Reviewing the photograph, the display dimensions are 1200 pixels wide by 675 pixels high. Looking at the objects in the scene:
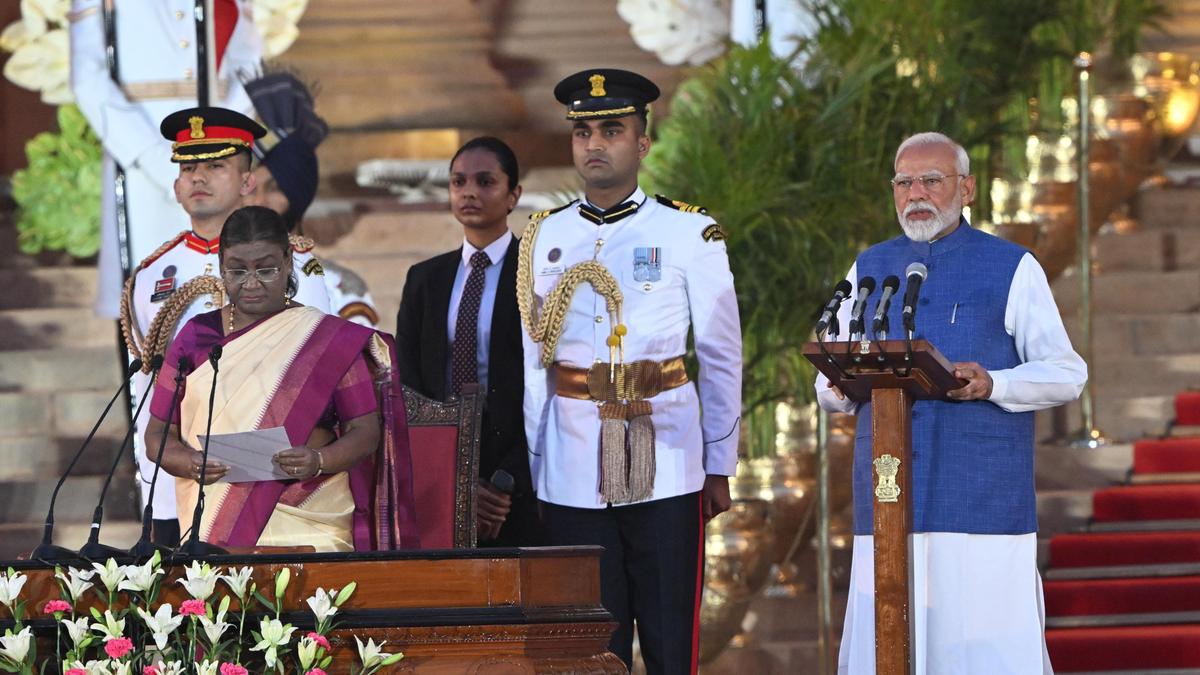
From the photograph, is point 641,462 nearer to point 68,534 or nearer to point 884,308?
point 884,308

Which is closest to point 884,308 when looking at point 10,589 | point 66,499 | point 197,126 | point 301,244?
point 10,589

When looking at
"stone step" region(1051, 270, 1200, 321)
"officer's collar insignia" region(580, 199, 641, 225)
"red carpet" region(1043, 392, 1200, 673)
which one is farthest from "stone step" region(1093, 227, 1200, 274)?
"officer's collar insignia" region(580, 199, 641, 225)

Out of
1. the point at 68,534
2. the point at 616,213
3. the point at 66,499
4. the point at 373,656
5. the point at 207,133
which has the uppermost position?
the point at 207,133

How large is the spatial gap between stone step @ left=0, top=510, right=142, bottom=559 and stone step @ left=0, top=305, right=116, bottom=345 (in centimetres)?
140

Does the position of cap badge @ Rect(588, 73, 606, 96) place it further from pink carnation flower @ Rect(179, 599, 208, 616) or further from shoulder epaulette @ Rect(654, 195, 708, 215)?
pink carnation flower @ Rect(179, 599, 208, 616)

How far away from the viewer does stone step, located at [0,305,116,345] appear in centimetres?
920

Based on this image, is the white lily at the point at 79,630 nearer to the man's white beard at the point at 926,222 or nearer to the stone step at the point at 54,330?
the man's white beard at the point at 926,222

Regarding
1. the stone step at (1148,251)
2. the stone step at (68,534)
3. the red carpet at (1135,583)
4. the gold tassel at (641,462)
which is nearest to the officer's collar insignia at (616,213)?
the gold tassel at (641,462)

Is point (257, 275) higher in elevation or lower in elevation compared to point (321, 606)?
higher

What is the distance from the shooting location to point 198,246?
527 cm

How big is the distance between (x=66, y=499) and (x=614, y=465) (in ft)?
12.8

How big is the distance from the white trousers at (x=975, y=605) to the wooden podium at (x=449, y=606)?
1014mm

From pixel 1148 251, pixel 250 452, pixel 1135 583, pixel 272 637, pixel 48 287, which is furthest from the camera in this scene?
pixel 48 287

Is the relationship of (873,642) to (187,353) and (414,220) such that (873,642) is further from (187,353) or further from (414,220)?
(414,220)
